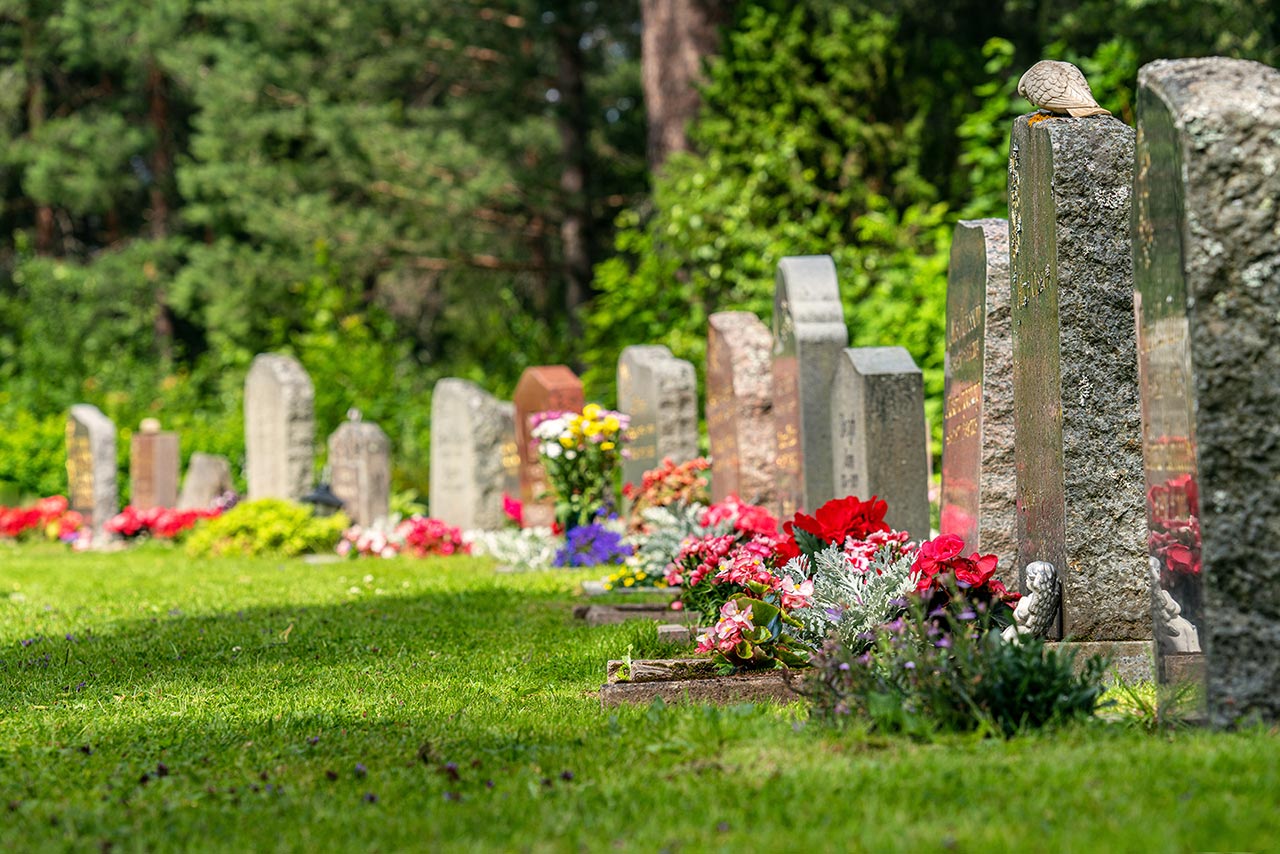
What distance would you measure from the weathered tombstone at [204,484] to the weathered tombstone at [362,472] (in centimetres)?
263

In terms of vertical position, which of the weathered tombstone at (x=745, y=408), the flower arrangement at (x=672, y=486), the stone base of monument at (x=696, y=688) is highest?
the weathered tombstone at (x=745, y=408)

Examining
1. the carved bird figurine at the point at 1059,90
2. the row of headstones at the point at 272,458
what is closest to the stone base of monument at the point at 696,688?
the carved bird figurine at the point at 1059,90

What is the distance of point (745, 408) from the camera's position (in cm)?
1055

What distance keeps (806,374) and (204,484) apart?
11.5 metres

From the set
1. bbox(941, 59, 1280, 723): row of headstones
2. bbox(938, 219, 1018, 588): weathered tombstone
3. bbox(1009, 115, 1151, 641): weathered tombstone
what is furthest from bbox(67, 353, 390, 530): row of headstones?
bbox(1009, 115, 1151, 641): weathered tombstone

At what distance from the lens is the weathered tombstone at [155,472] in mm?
18562

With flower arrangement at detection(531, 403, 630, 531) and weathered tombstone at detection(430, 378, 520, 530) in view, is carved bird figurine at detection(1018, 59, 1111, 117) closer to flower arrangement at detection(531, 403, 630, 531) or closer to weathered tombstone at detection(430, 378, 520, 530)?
flower arrangement at detection(531, 403, 630, 531)

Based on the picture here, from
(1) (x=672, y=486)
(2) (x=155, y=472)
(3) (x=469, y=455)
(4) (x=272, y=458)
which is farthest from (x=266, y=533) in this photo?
(2) (x=155, y=472)

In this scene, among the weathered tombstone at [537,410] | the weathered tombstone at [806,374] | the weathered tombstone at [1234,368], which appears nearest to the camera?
the weathered tombstone at [1234,368]

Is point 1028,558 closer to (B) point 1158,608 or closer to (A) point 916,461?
(B) point 1158,608

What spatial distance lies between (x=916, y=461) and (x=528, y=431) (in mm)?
6598

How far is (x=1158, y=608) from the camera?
14.9ft

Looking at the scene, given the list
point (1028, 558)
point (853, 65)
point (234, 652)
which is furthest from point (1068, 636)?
point (853, 65)

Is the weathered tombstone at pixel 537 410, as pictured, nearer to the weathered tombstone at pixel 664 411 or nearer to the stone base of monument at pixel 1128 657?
the weathered tombstone at pixel 664 411
